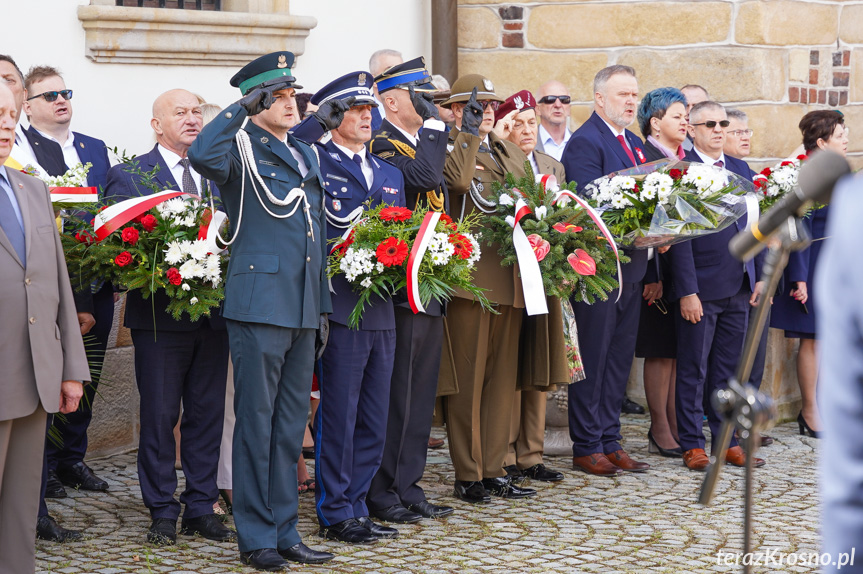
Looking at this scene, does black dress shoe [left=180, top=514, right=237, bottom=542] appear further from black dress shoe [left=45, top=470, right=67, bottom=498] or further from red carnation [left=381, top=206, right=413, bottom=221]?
red carnation [left=381, top=206, right=413, bottom=221]

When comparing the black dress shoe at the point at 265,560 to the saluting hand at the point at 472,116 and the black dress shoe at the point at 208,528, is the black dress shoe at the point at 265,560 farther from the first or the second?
the saluting hand at the point at 472,116

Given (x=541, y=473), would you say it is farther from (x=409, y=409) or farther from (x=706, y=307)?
(x=706, y=307)

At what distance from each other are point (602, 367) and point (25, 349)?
3812 millimetres

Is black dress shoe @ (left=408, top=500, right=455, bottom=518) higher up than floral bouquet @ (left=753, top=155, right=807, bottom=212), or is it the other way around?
floral bouquet @ (left=753, top=155, right=807, bottom=212)

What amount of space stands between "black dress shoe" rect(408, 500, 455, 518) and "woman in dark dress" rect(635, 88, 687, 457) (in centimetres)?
223

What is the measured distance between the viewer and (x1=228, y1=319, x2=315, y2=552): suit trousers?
4996 mm

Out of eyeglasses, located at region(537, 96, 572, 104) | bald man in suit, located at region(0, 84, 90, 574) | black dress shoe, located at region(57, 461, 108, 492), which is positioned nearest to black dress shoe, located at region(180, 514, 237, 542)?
black dress shoe, located at region(57, 461, 108, 492)

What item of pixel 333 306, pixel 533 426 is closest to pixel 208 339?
pixel 333 306

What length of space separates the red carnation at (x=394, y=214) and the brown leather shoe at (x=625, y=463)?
2.53m

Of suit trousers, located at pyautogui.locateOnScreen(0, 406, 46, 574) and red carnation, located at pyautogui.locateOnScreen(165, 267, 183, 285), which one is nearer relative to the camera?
suit trousers, located at pyautogui.locateOnScreen(0, 406, 46, 574)

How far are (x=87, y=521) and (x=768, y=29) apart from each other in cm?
635

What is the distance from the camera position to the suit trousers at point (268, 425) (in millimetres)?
4996

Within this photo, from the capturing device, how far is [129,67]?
24.5 feet

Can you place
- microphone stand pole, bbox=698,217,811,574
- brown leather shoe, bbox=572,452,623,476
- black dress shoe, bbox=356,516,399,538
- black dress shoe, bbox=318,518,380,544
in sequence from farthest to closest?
brown leather shoe, bbox=572,452,623,476, black dress shoe, bbox=356,516,399,538, black dress shoe, bbox=318,518,380,544, microphone stand pole, bbox=698,217,811,574
